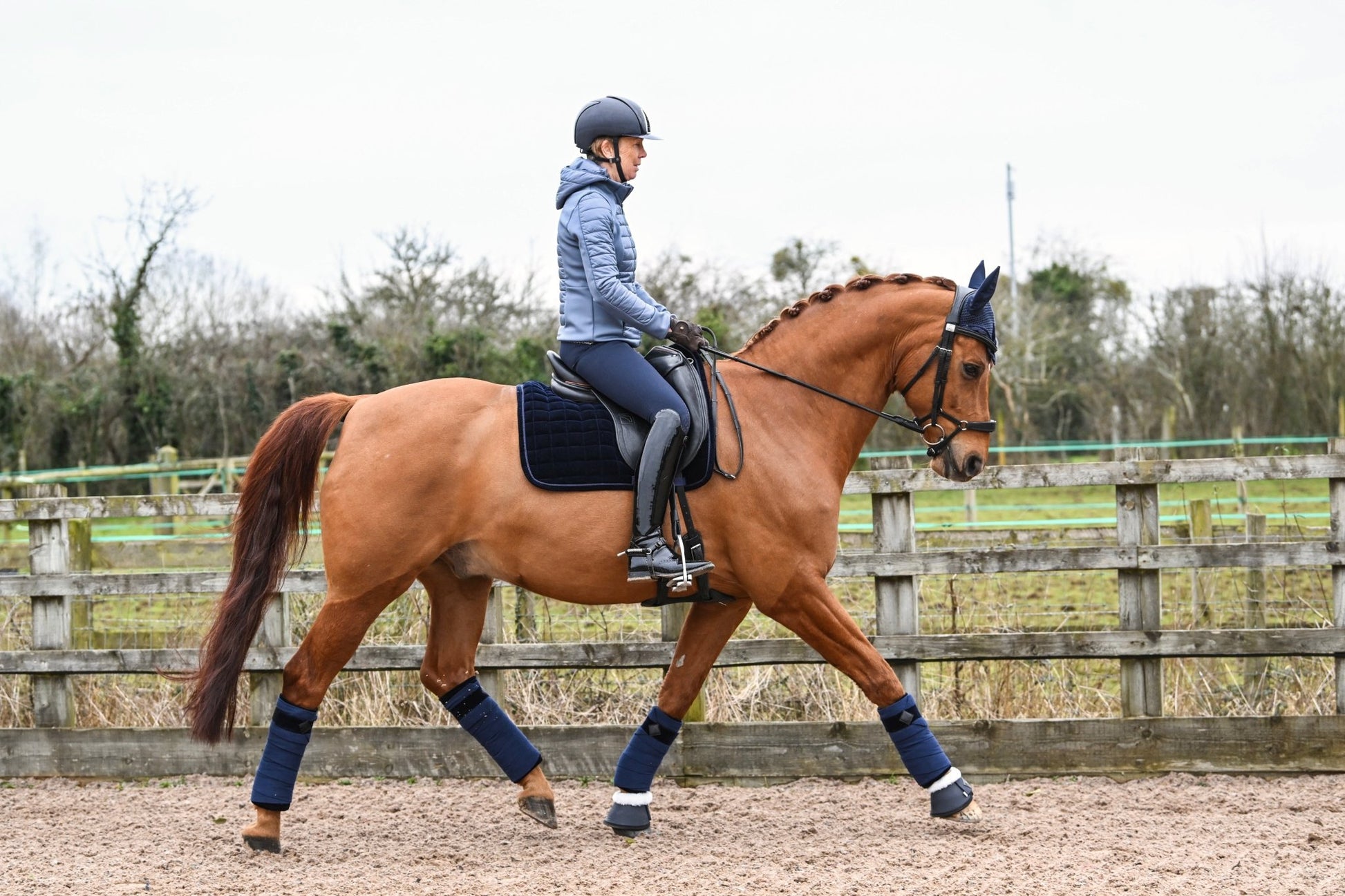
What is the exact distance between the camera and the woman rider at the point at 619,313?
4.61 meters

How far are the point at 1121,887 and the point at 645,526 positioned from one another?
6.65 ft

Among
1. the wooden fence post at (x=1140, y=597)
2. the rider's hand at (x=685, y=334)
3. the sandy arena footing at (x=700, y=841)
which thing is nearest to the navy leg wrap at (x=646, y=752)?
the sandy arena footing at (x=700, y=841)

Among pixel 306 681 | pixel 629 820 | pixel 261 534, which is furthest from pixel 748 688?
pixel 261 534

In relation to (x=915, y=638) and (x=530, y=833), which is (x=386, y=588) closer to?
(x=530, y=833)

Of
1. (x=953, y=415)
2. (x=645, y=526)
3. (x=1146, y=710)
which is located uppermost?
(x=953, y=415)

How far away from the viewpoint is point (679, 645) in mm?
5133

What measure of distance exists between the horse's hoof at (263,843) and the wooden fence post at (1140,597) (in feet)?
12.5

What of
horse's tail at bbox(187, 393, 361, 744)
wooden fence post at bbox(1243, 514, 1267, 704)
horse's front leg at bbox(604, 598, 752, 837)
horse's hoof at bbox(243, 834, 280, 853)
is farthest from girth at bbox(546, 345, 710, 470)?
wooden fence post at bbox(1243, 514, 1267, 704)

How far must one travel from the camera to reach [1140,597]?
5.71 m

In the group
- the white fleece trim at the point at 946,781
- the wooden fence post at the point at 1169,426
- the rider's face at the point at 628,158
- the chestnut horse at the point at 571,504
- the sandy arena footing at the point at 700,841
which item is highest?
the wooden fence post at the point at 1169,426

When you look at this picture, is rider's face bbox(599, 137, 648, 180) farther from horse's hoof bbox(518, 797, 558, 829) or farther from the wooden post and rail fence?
horse's hoof bbox(518, 797, 558, 829)

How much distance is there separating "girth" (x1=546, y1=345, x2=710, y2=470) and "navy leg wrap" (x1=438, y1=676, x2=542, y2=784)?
1305 mm

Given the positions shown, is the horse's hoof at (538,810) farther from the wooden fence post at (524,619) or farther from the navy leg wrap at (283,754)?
the wooden fence post at (524,619)

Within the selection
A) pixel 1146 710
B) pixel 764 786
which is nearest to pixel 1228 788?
pixel 1146 710
